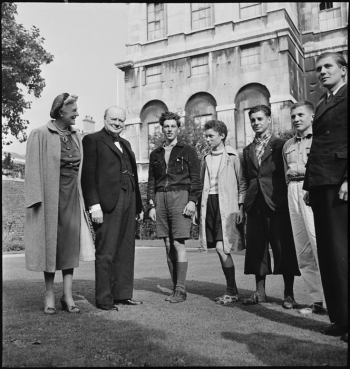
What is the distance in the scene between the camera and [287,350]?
336 centimetres

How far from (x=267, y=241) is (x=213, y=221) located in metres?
0.78

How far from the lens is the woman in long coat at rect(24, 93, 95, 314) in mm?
4875

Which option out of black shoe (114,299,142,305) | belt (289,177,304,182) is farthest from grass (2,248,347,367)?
belt (289,177,304,182)

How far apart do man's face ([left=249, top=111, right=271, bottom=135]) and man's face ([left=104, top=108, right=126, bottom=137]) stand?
164 cm

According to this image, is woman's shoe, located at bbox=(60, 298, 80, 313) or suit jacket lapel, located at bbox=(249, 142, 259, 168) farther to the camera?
suit jacket lapel, located at bbox=(249, 142, 259, 168)

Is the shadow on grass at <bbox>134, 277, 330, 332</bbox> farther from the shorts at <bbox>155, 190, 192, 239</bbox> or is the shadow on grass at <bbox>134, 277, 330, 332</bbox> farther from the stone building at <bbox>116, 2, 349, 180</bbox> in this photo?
the stone building at <bbox>116, 2, 349, 180</bbox>

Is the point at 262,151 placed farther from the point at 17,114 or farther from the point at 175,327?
the point at 17,114

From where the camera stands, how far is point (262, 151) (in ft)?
18.7

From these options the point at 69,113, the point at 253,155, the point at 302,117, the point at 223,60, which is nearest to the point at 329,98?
the point at 302,117

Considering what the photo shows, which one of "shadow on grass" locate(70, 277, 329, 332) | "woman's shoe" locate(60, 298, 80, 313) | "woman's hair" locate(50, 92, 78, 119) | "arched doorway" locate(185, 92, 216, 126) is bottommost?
"shadow on grass" locate(70, 277, 329, 332)

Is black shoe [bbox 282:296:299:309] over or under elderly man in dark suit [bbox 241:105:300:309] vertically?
under

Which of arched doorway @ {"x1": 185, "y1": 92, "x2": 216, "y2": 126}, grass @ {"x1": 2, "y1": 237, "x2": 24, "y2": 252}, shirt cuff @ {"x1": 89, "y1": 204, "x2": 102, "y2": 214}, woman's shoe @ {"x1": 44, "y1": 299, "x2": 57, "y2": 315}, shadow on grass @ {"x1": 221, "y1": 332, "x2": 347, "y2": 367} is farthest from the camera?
arched doorway @ {"x1": 185, "y1": 92, "x2": 216, "y2": 126}

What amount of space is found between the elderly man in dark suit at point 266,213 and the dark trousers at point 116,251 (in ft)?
4.76

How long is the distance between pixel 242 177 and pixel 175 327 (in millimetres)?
2468
